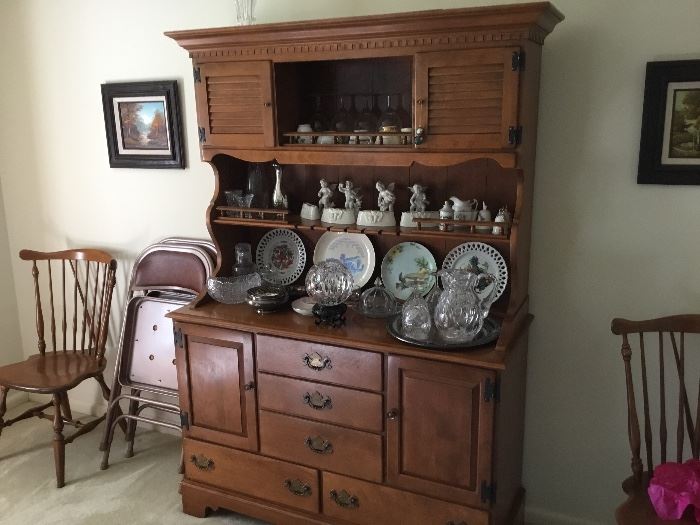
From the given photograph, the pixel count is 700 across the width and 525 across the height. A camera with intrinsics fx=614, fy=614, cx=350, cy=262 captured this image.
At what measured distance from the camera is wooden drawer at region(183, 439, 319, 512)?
225 centimetres

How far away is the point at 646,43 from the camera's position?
1.94 metres

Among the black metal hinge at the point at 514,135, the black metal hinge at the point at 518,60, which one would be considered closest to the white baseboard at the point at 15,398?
the black metal hinge at the point at 514,135

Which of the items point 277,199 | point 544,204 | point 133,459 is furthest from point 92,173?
point 544,204

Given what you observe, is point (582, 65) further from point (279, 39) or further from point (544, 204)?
point (279, 39)

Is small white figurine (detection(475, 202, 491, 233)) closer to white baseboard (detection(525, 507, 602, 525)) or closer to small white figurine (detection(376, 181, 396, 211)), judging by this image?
small white figurine (detection(376, 181, 396, 211))

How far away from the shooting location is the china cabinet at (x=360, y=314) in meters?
1.87

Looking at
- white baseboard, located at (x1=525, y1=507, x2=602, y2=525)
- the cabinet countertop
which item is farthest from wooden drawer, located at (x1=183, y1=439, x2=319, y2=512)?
white baseboard, located at (x1=525, y1=507, x2=602, y2=525)

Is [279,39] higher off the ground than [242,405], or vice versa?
[279,39]

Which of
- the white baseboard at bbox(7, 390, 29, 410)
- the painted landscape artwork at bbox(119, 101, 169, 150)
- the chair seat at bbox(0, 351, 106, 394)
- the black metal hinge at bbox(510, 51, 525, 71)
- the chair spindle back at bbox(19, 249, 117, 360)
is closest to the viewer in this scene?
the black metal hinge at bbox(510, 51, 525, 71)

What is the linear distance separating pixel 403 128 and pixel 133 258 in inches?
62.4

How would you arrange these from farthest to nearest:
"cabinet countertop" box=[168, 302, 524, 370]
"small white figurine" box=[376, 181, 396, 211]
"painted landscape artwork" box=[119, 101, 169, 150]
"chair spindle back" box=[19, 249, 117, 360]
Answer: "chair spindle back" box=[19, 249, 117, 360] → "painted landscape artwork" box=[119, 101, 169, 150] → "small white figurine" box=[376, 181, 396, 211] → "cabinet countertop" box=[168, 302, 524, 370]

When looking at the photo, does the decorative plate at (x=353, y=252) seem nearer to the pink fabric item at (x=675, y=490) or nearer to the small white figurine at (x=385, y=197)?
the small white figurine at (x=385, y=197)

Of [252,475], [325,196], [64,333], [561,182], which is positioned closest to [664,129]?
[561,182]

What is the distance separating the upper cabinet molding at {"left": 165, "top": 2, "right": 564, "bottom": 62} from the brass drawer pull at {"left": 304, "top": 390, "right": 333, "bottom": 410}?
3.77 ft
